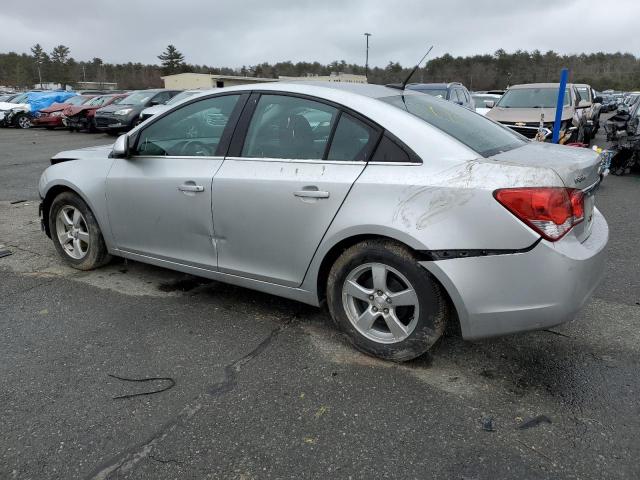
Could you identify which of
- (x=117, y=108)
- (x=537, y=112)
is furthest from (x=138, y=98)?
(x=537, y=112)

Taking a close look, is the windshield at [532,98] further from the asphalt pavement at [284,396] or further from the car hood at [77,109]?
the car hood at [77,109]

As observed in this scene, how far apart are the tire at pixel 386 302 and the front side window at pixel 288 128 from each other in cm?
71

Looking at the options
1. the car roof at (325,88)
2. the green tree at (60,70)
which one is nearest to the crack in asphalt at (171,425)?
the car roof at (325,88)

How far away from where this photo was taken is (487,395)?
269 cm

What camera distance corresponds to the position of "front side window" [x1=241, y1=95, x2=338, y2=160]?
312 centimetres

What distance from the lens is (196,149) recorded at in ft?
12.1

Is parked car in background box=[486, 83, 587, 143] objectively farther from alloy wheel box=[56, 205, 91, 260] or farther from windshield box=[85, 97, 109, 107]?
windshield box=[85, 97, 109, 107]

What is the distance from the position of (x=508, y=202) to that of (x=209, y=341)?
204 cm

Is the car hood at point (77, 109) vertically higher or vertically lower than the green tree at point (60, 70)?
lower

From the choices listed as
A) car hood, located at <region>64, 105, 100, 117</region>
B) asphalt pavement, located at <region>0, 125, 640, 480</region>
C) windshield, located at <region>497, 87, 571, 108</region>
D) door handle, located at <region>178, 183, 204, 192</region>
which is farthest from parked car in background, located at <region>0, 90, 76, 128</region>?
asphalt pavement, located at <region>0, 125, 640, 480</region>

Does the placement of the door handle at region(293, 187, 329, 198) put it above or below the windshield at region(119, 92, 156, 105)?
below

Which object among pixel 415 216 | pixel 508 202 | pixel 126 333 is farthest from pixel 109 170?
pixel 508 202

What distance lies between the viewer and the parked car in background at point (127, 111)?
17562 millimetres

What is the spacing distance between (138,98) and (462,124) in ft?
59.0
